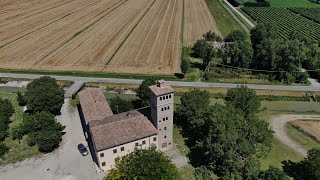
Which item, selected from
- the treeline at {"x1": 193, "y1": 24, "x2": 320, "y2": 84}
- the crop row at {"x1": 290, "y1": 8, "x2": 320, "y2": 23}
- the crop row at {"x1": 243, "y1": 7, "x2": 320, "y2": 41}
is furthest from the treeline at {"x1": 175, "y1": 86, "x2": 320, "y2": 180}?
the crop row at {"x1": 290, "y1": 8, "x2": 320, "y2": 23}

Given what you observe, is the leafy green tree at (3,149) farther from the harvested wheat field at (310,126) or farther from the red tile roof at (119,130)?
the harvested wheat field at (310,126)

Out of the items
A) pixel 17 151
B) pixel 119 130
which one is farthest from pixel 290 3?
pixel 17 151

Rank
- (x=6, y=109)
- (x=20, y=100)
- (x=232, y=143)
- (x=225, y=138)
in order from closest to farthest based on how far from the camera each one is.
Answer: (x=232, y=143), (x=225, y=138), (x=6, y=109), (x=20, y=100)

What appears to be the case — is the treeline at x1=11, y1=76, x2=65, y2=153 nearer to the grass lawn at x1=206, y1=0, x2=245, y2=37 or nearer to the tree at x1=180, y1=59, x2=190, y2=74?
the tree at x1=180, y1=59, x2=190, y2=74

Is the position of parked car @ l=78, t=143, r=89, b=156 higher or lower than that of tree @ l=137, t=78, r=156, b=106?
lower

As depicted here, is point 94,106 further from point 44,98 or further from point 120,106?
point 44,98

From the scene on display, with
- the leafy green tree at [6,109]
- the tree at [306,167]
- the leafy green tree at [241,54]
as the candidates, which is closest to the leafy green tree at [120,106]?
the leafy green tree at [6,109]
